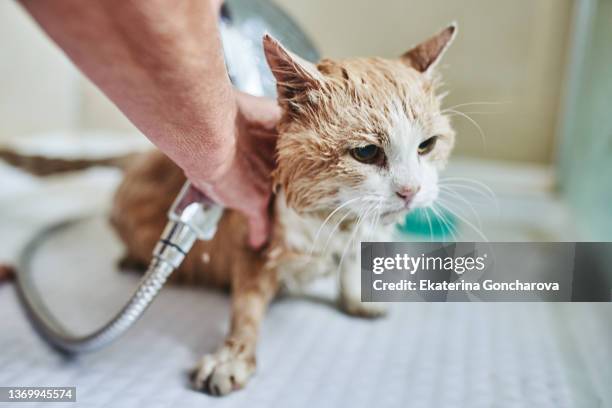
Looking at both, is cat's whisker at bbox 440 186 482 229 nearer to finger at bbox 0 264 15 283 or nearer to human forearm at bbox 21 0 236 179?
human forearm at bbox 21 0 236 179

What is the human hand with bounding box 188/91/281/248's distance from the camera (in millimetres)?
506

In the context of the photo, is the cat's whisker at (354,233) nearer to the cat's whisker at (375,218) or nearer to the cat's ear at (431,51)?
the cat's whisker at (375,218)

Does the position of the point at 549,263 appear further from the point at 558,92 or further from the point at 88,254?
the point at 88,254

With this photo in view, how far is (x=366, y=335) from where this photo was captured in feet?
2.23

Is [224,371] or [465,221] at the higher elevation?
[465,221]

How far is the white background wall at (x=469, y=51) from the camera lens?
70 centimetres

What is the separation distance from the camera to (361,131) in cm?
46

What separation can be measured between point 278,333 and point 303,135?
0.30 metres

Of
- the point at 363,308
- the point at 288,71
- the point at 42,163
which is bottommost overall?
the point at 363,308

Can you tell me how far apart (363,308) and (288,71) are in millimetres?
368

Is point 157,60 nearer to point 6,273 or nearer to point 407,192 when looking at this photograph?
point 407,192

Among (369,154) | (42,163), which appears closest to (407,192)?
(369,154)

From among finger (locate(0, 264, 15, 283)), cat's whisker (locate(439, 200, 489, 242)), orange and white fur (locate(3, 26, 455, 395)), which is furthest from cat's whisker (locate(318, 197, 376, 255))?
finger (locate(0, 264, 15, 283))

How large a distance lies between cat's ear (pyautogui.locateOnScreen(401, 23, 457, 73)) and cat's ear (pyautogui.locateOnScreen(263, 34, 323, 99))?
0.34ft
